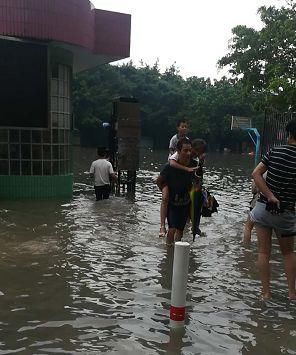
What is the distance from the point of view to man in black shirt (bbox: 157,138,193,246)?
276 inches

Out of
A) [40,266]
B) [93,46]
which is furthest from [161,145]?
[40,266]

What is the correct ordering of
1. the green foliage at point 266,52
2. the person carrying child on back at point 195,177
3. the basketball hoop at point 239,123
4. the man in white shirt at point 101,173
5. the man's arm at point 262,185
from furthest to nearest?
the basketball hoop at point 239,123 < the green foliage at point 266,52 < the man in white shirt at point 101,173 < the person carrying child on back at point 195,177 < the man's arm at point 262,185

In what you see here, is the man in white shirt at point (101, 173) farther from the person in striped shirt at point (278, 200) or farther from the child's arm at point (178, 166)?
the person in striped shirt at point (278, 200)

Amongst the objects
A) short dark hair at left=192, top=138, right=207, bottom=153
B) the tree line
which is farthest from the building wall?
the tree line

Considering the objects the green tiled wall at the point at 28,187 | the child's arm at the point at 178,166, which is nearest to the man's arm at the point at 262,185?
the child's arm at the point at 178,166

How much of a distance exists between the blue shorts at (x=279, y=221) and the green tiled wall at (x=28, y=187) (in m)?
8.41

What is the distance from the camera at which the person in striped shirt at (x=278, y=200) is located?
4.87m

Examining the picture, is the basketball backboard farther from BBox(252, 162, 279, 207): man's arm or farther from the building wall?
BBox(252, 162, 279, 207): man's arm

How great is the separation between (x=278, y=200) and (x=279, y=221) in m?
0.24

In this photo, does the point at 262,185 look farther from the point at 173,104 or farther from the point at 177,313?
the point at 173,104

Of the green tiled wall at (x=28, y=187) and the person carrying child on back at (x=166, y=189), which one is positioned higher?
the person carrying child on back at (x=166, y=189)

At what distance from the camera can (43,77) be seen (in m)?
11.5

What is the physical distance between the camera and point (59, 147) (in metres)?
12.9

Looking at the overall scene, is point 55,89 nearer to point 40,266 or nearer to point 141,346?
point 40,266
